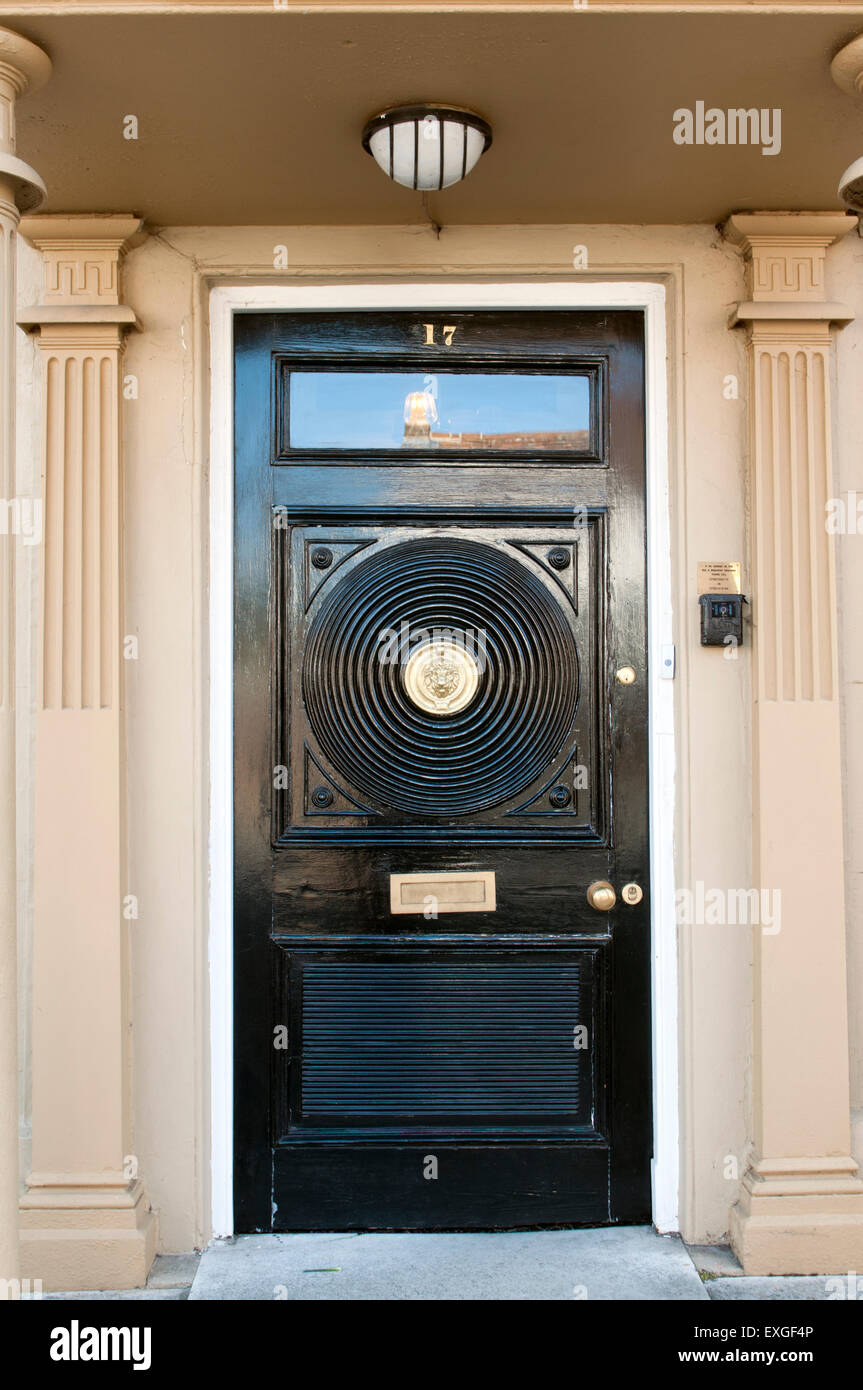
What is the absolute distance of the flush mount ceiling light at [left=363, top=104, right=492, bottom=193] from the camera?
2473 millimetres

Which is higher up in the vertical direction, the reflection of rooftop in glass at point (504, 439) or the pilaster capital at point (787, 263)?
the pilaster capital at point (787, 263)

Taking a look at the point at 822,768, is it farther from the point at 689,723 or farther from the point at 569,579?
the point at 569,579

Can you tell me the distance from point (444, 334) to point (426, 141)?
2.35 feet

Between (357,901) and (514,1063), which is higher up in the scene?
(357,901)

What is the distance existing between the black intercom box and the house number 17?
1.05 m

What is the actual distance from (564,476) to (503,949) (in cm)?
137

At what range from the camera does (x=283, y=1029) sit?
3.10 m

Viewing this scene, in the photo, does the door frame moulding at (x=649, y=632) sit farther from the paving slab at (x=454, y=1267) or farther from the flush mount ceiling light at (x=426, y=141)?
the flush mount ceiling light at (x=426, y=141)

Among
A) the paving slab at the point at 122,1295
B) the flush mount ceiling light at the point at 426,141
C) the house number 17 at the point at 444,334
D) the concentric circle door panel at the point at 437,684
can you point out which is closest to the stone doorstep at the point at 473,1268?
the paving slab at the point at 122,1295

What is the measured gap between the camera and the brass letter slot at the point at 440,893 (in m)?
3.11

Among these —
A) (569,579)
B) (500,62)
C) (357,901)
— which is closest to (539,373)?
(569,579)

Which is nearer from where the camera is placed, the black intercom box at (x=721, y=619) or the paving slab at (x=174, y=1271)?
the paving slab at (x=174, y=1271)

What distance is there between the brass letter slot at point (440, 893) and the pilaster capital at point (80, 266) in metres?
1.74

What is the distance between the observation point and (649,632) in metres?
3.15
